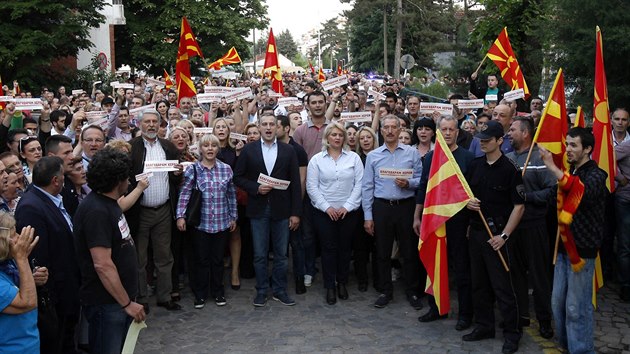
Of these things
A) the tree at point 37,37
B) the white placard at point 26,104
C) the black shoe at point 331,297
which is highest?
the tree at point 37,37

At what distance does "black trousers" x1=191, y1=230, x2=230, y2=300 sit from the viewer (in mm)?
7062

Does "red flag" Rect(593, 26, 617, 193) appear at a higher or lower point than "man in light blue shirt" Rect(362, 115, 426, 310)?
higher

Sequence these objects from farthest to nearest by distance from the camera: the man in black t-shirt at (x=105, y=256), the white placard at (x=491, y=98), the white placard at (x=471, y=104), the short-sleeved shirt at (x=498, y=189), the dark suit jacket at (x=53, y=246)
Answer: the white placard at (x=491, y=98) → the white placard at (x=471, y=104) → the short-sleeved shirt at (x=498, y=189) → the dark suit jacket at (x=53, y=246) → the man in black t-shirt at (x=105, y=256)

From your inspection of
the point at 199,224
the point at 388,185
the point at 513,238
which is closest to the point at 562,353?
the point at 513,238

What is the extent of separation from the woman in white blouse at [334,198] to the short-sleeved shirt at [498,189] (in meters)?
1.74

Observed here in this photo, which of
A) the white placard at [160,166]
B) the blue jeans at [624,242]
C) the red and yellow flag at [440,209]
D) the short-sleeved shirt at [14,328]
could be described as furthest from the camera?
the blue jeans at [624,242]

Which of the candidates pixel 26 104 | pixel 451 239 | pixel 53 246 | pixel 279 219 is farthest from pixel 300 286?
pixel 26 104

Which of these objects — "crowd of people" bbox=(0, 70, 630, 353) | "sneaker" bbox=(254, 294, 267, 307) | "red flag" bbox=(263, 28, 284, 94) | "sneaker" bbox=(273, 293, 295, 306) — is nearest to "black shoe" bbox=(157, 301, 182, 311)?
"crowd of people" bbox=(0, 70, 630, 353)

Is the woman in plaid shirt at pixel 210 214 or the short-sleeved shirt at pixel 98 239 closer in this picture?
the short-sleeved shirt at pixel 98 239

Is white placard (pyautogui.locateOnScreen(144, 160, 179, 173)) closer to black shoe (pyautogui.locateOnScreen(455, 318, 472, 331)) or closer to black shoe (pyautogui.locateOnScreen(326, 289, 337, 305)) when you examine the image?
black shoe (pyautogui.locateOnScreen(326, 289, 337, 305))

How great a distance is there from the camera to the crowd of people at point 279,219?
4.33m

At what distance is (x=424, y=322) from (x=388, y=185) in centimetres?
158

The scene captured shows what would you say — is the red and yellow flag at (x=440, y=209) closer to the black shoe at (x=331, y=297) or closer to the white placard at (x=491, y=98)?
the black shoe at (x=331, y=297)

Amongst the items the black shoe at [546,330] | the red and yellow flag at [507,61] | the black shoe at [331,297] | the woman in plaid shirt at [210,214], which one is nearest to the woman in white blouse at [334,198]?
the black shoe at [331,297]
